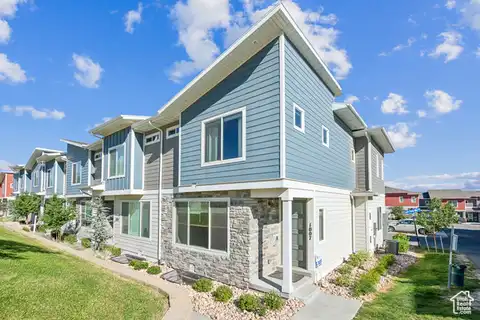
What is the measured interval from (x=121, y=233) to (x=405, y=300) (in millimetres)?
12180

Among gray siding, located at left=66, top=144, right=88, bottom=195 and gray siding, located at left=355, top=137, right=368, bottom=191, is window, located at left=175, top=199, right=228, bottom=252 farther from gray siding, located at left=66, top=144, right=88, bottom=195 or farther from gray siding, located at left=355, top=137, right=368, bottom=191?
gray siding, located at left=66, top=144, right=88, bottom=195

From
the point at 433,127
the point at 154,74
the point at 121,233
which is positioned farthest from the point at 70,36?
the point at 433,127

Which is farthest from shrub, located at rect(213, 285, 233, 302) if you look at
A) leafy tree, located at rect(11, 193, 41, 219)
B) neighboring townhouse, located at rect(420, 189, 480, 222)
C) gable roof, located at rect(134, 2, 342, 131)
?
neighboring townhouse, located at rect(420, 189, 480, 222)

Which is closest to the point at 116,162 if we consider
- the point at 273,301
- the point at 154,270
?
the point at 154,270

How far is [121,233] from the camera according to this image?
14.2 meters

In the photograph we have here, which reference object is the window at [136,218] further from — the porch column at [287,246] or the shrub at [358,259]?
the shrub at [358,259]

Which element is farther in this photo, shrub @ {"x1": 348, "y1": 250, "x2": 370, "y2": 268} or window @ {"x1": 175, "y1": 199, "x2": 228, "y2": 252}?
shrub @ {"x1": 348, "y1": 250, "x2": 370, "y2": 268}

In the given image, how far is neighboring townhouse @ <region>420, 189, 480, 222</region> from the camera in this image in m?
52.5

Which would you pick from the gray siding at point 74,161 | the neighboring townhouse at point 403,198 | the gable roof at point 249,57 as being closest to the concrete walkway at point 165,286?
the gray siding at point 74,161

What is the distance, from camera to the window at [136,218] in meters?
12.9

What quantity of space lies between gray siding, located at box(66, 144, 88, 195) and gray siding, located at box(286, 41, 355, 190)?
14.9 meters

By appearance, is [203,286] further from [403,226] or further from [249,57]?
[403,226]

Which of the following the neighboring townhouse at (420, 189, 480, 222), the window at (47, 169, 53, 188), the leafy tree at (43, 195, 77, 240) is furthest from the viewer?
the neighboring townhouse at (420, 189, 480, 222)

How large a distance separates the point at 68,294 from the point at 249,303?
4627 millimetres
